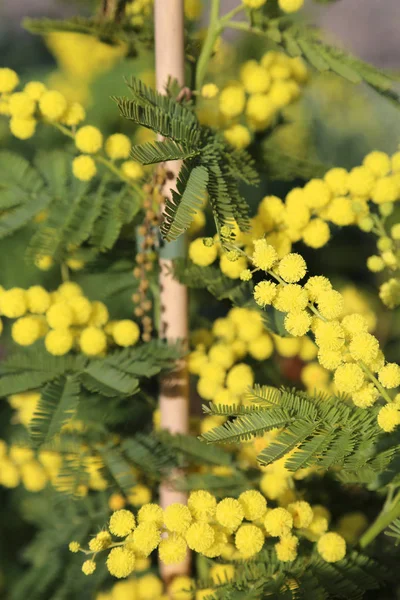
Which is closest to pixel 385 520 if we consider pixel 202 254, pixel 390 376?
pixel 390 376

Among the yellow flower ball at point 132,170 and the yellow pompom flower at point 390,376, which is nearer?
the yellow pompom flower at point 390,376

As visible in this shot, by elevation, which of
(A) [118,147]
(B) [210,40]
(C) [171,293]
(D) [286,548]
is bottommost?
(D) [286,548]

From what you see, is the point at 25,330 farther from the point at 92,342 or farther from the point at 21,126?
the point at 21,126

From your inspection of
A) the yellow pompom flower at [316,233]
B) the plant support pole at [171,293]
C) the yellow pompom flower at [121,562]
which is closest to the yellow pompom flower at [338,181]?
the yellow pompom flower at [316,233]

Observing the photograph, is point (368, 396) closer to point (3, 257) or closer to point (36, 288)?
point (36, 288)

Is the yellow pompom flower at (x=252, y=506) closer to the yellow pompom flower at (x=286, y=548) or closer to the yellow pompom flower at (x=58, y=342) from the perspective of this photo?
the yellow pompom flower at (x=286, y=548)

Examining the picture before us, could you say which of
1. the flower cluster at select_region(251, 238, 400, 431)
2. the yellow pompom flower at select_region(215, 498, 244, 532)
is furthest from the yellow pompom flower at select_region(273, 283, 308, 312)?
the yellow pompom flower at select_region(215, 498, 244, 532)
